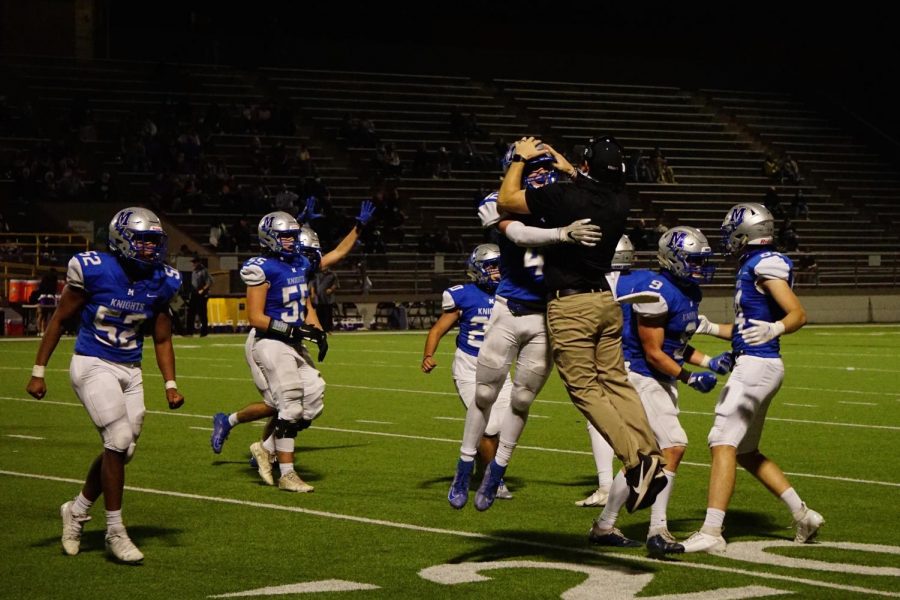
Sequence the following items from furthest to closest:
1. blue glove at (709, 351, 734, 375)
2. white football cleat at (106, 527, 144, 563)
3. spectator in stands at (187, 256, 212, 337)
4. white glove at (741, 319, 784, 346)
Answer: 1. spectator in stands at (187, 256, 212, 337)
2. blue glove at (709, 351, 734, 375)
3. white glove at (741, 319, 784, 346)
4. white football cleat at (106, 527, 144, 563)

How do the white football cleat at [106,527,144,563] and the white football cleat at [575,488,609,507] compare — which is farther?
the white football cleat at [575,488,609,507]

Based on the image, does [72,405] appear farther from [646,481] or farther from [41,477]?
[646,481]

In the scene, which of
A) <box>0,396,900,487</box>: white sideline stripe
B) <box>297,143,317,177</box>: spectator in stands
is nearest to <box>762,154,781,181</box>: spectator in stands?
<box>297,143,317,177</box>: spectator in stands

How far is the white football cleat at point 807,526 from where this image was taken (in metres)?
7.68

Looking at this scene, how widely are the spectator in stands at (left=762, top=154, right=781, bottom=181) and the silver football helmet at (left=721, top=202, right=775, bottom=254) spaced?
34.9 meters

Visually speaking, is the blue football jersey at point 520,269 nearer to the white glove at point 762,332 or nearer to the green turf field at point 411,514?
the white glove at point 762,332

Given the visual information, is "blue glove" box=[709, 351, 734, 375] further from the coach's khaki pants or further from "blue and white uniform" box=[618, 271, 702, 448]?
the coach's khaki pants

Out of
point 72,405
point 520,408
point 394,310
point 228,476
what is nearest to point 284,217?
point 228,476

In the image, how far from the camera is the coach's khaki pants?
6852 millimetres

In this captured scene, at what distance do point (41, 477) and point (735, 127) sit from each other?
36702 millimetres

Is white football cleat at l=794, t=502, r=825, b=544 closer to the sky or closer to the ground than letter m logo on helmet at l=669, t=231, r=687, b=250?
closer to the ground

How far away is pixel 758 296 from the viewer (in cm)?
760

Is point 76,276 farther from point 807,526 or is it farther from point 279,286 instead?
point 807,526

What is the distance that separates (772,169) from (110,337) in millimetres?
35973
